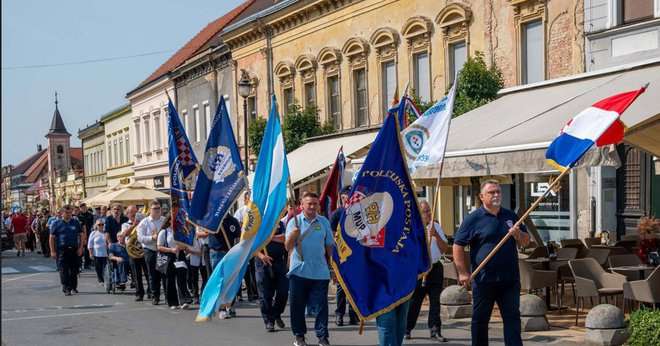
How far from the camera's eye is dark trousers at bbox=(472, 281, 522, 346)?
754 centimetres

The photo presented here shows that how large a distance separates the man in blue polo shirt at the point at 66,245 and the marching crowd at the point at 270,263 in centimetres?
2

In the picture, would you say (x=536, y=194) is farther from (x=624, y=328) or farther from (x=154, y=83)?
(x=154, y=83)

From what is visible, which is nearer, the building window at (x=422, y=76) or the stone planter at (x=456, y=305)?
the stone planter at (x=456, y=305)

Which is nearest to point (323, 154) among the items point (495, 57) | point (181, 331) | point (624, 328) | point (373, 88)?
point (373, 88)

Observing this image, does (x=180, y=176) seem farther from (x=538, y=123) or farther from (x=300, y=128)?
(x=300, y=128)

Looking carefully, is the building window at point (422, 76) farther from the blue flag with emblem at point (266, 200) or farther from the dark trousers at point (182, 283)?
the blue flag with emblem at point (266, 200)

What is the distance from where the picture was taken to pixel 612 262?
1121 cm

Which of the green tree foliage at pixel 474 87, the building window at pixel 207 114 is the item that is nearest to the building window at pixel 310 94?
the green tree foliage at pixel 474 87

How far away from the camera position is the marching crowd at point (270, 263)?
924 centimetres

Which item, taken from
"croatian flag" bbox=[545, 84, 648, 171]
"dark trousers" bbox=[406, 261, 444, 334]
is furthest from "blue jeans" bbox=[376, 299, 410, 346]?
"croatian flag" bbox=[545, 84, 648, 171]

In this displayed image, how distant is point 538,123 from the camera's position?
12.2m

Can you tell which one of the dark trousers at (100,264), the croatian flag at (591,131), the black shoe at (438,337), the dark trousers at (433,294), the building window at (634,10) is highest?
the building window at (634,10)

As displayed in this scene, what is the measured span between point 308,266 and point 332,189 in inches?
148

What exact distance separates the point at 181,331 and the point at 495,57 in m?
11.7
